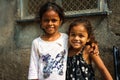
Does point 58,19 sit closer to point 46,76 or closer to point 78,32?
point 78,32

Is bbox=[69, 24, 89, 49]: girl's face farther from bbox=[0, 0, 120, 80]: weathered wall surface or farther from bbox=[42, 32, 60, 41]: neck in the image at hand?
bbox=[0, 0, 120, 80]: weathered wall surface

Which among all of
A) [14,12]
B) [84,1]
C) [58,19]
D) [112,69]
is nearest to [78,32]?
[58,19]

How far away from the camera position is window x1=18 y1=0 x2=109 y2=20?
4578mm

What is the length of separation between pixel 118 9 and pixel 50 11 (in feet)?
5.90

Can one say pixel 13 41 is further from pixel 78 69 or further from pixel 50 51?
pixel 78 69

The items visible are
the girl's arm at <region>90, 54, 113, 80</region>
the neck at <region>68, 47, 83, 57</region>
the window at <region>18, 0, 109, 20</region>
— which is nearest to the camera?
the girl's arm at <region>90, 54, 113, 80</region>

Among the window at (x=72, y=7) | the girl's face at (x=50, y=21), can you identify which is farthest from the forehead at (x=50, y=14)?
the window at (x=72, y=7)

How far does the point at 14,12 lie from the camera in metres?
5.57

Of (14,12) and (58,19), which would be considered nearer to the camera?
(58,19)

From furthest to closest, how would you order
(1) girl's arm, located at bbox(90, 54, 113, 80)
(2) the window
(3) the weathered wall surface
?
1. (3) the weathered wall surface
2. (2) the window
3. (1) girl's arm, located at bbox(90, 54, 113, 80)

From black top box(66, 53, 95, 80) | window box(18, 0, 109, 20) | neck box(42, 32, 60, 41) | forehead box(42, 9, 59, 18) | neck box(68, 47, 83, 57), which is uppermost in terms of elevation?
window box(18, 0, 109, 20)

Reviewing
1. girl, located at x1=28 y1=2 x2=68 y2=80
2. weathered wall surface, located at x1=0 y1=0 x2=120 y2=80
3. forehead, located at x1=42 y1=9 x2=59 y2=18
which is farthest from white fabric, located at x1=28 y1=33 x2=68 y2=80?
weathered wall surface, located at x1=0 y1=0 x2=120 y2=80

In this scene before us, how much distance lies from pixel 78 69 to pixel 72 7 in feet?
7.80

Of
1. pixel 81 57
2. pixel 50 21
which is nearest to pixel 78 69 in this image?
pixel 81 57
